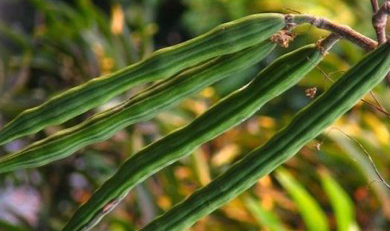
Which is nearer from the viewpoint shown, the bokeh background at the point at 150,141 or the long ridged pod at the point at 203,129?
the long ridged pod at the point at 203,129

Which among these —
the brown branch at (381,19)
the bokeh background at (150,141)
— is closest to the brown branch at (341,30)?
the brown branch at (381,19)

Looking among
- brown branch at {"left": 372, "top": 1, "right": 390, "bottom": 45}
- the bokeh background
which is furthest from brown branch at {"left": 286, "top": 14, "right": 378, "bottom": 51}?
the bokeh background

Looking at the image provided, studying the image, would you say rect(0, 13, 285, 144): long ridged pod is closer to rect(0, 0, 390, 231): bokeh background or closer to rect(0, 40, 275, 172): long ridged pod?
rect(0, 40, 275, 172): long ridged pod

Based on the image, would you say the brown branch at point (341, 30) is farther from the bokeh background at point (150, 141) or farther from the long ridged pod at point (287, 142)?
the bokeh background at point (150, 141)

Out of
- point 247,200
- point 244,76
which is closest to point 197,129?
point 247,200

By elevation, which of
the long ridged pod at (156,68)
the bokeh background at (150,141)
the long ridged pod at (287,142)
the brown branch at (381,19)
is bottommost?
the bokeh background at (150,141)
